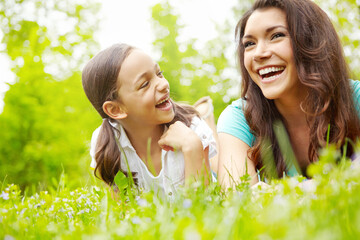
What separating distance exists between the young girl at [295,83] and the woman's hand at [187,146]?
224 mm

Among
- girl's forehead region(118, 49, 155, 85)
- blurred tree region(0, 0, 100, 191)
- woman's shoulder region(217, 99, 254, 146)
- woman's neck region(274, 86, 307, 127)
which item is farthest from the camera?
blurred tree region(0, 0, 100, 191)

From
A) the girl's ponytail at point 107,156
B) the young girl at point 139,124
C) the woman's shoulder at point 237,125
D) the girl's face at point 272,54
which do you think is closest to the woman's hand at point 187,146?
the young girl at point 139,124

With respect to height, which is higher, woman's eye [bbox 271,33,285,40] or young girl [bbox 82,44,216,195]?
woman's eye [bbox 271,33,285,40]

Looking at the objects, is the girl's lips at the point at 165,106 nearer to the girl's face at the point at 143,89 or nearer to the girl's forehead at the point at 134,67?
the girl's face at the point at 143,89

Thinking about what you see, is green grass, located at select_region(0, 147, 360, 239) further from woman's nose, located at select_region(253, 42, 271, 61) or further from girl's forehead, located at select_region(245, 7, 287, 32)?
girl's forehead, located at select_region(245, 7, 287, 32)

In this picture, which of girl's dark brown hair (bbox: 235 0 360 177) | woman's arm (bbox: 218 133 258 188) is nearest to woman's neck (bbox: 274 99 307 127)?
girl's dark brown hair (bbox: 235 0 360 177)

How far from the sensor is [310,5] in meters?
3.09

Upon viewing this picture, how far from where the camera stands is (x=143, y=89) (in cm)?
304

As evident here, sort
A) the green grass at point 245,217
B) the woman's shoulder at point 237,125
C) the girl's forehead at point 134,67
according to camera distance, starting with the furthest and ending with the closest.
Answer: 1. the woman's shoulder at point 237,125
2. the girl's forehead at point 134,67
3. the green grass at point 245,217

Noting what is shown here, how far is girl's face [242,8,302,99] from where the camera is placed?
296 cm

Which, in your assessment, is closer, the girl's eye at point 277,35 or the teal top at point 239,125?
the girl's eye at point 277,35

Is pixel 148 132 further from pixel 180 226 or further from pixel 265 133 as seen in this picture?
pixel 180 226

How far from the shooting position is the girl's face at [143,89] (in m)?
3.04

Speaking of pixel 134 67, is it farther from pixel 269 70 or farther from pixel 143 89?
pixel 269 70
